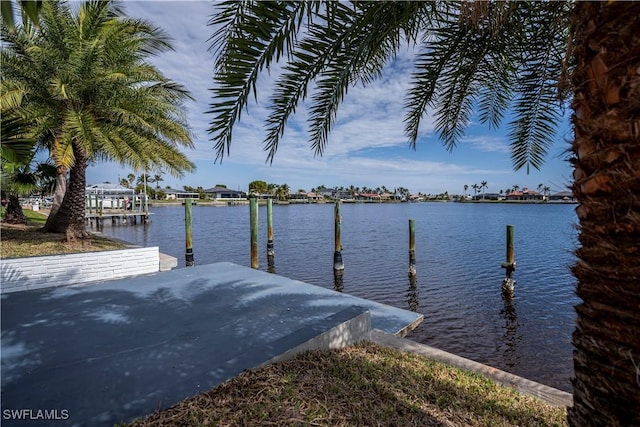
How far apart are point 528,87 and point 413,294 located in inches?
360

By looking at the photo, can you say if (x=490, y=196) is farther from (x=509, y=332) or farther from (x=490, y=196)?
(x=509, y=332)

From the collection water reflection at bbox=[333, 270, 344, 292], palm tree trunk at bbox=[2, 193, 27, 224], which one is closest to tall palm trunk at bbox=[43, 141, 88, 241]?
water reflection at bbox=[333, 270, 344, 292]

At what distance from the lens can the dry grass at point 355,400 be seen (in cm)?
267

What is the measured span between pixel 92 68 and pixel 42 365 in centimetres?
854

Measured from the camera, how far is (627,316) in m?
1.40

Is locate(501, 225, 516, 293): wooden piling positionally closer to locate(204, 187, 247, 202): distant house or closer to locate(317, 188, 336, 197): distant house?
locate(204, 187, 247, 202): distant house

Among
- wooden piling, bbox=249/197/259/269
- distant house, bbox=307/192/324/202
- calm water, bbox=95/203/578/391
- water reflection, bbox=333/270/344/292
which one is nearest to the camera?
calm water, bbox=95/203/578/391

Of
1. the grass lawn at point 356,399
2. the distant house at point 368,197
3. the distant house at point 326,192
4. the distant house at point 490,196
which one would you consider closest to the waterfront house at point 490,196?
the distant house at point 490,196

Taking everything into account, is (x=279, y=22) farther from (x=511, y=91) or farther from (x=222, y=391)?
(x=511, y=91)

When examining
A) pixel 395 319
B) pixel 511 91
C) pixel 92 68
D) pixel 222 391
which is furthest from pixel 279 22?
pixel 92 68

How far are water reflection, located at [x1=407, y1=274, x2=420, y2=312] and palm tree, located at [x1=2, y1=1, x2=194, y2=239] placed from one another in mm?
9472

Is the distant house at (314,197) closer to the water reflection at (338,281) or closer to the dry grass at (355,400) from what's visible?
the water reflection at (338,281)

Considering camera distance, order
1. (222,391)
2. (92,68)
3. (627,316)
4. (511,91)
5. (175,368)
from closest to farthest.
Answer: (627,316) < (222,391) < (175,368) < (511,91) < (92,68)

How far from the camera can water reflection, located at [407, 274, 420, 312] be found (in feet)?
36.6
